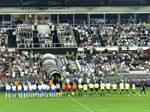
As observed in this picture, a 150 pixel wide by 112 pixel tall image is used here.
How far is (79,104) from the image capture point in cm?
4019

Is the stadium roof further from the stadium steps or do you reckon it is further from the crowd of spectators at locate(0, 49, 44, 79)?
the crowd of spectators at locate(0, 49, 44, 79)

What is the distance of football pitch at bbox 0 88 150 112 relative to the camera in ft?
122

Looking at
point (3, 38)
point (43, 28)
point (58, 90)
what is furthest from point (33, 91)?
point (43, 28)

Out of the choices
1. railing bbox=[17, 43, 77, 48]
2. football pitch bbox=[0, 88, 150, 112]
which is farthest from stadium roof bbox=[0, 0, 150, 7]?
football pitch bbox=[0, 88, 150, 112]

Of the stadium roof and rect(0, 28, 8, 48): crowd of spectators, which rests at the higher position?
the stadium roof

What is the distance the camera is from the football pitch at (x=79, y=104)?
3712 cm

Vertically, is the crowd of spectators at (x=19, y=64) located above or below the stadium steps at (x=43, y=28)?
below

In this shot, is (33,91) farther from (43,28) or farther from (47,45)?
(43,28)

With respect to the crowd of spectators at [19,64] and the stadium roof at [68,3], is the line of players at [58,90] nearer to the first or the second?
the crowd of spectators at [19,64]

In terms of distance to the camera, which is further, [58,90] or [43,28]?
[43,28]

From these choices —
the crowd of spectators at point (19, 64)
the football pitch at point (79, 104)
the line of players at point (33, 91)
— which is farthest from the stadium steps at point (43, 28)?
the football pitch at point (79, 104)

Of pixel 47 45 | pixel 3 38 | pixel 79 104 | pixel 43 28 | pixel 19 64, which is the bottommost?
pixel 19 64

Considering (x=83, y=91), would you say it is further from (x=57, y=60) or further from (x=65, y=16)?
(x=65, y=16)

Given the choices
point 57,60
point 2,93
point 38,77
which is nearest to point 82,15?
point 57,60
